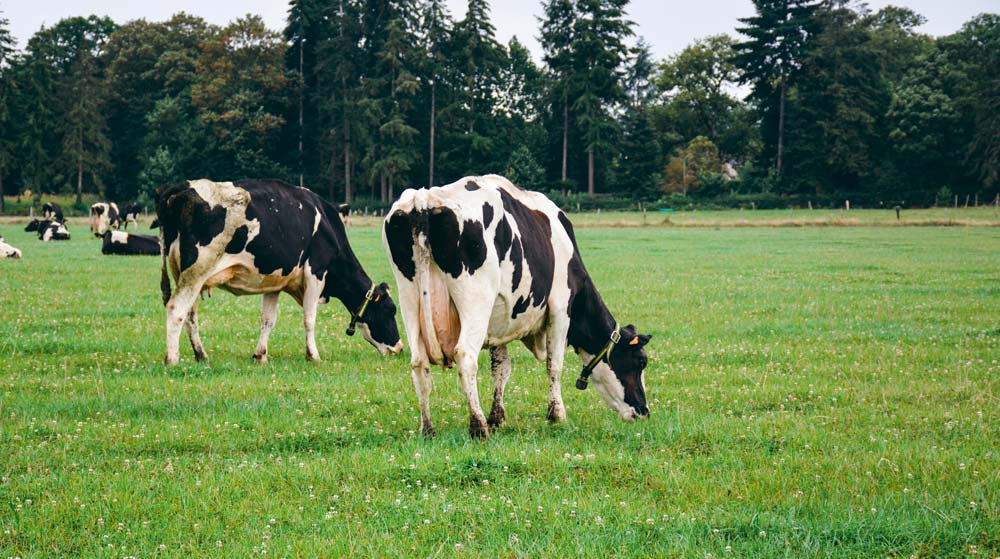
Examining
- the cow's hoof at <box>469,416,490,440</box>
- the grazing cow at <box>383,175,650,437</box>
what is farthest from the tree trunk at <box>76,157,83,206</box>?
the cow's hoof at <box>469,416,490,440</box>

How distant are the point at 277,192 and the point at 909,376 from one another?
9.46 m

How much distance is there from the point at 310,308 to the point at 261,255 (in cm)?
130

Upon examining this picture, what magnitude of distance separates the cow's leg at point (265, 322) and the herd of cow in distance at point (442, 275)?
30 mm

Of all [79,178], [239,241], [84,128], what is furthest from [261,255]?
[84,128]

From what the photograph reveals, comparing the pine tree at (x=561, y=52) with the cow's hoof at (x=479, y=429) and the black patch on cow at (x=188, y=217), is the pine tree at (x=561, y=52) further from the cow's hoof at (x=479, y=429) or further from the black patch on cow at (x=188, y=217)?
the cow's hoof at (x=479, y=429)

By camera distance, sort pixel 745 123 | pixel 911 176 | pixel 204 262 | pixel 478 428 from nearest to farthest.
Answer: pixel 478 428 → pixel 204 262 → pixel 911 176 → pixel 745 123

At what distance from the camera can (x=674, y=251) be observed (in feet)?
127

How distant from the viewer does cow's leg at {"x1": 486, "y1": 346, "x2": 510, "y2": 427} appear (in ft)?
29.7

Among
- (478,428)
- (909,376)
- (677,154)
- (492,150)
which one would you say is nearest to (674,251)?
(909,376)

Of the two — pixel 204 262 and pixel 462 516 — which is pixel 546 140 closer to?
pixel 204 262

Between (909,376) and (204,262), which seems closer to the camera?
(909,376)

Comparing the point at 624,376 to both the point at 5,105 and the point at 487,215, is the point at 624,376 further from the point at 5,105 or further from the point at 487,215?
the point at 5,105

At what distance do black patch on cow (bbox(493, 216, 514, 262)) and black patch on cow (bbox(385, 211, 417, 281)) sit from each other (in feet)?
2.76

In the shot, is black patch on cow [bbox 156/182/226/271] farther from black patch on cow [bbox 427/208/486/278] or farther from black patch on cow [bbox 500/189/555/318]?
black patch on cow [bbox 427/208/486/278]
